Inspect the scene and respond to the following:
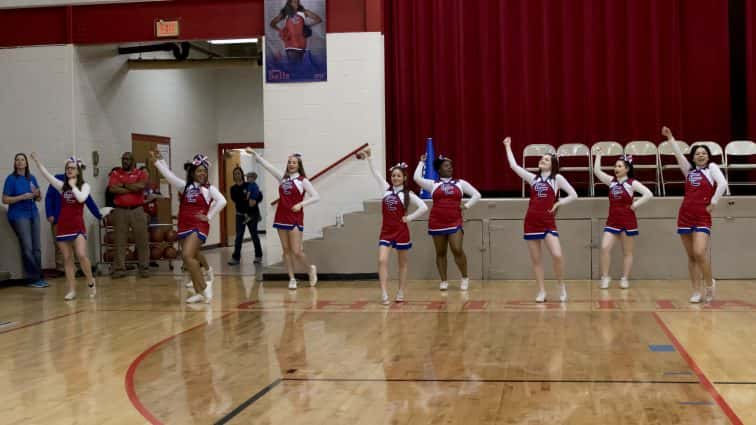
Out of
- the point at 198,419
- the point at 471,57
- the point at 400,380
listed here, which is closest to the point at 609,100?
the point at 471,57

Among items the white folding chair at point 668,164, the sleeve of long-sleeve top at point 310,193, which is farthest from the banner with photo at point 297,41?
the white folding chair at point 668,164

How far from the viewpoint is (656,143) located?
41.2ft

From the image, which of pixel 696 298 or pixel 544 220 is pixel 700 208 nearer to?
pixel 696 298

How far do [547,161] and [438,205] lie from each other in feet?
4.83

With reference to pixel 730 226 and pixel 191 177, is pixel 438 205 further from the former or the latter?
pixel 730 226

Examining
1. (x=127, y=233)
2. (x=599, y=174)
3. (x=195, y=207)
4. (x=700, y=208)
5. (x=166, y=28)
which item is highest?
(x=166, y=28)

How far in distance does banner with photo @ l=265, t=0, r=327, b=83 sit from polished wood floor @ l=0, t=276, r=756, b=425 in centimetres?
403

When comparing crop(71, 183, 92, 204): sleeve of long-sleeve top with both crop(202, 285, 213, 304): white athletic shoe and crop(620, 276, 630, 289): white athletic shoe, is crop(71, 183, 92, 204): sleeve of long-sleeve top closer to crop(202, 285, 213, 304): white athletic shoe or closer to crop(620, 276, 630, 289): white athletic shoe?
crop(202, 285, 213, 304): white athletic shoe

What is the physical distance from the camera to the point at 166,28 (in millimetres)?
12852

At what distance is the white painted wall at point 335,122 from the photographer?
12.2 m

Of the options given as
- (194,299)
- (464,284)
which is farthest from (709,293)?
(194,299)

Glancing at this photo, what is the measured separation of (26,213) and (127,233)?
1.42m

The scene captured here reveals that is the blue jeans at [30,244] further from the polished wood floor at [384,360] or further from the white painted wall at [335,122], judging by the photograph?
the white painted wall at [335,122]

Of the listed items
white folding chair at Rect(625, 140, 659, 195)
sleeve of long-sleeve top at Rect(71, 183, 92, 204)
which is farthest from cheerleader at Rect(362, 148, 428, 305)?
white folding chair at Rect(625, 140, 659, 195)
